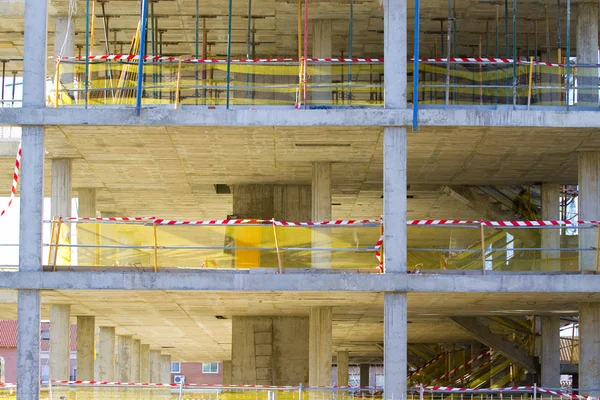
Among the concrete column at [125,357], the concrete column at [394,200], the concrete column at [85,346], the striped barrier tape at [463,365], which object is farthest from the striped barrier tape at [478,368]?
the concrete column at [394,200]

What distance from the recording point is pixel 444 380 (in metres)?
46.0

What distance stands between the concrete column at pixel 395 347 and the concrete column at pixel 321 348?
15.2ft

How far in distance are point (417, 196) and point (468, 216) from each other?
217 centimetres

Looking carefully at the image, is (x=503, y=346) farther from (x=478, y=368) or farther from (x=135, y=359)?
(x=135, y=359)

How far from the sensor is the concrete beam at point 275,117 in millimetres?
22672

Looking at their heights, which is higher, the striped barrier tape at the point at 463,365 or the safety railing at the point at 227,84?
the safety railing at the point at 227,84

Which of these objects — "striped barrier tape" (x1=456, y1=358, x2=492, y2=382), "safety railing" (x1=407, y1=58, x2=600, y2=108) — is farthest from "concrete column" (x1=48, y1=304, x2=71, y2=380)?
"striped barrier tape" (x1=456, y1=358, x2=492, y2=382)

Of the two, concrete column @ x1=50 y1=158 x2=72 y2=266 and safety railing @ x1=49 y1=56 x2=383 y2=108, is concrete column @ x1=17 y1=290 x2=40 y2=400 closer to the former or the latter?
safety railing @ x1=49 y1=56 x2=383 y2=108

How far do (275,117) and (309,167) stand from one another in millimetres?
4366

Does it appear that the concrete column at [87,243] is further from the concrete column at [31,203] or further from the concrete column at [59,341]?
the concrete column at [59,341]

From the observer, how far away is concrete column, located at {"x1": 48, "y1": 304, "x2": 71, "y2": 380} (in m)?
28.1

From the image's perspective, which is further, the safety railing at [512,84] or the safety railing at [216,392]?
the safety railing at [512,84]

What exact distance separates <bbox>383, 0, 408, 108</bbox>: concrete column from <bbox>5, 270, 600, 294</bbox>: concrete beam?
11.6 feet

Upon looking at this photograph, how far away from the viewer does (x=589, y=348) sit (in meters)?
25.0
